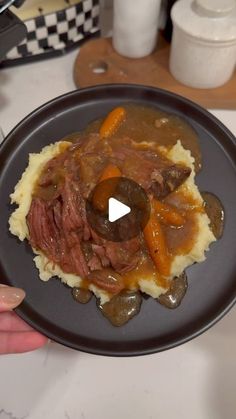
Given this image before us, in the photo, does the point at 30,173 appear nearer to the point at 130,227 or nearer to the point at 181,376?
the point at 130,227

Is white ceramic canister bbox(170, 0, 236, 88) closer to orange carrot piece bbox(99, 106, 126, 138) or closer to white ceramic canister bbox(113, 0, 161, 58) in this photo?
white ceramic canister bbox(113, 0, 161, 58)

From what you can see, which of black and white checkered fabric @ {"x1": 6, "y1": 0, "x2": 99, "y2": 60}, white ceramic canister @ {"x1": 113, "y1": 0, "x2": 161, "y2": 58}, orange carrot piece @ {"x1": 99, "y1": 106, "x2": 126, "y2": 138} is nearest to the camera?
orange carrot piece @ {"x1": 99, "y1": 106, "x2": 126, "y2": 138}

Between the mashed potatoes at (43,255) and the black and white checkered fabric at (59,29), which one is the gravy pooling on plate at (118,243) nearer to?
the mashed potatoes at (43,255)

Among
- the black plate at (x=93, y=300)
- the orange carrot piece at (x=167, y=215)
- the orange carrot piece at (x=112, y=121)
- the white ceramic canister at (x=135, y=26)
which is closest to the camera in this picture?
the black plate at (x=93, y=300)

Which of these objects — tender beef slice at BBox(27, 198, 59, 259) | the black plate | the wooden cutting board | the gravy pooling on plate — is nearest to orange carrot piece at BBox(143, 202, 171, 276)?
the gravy pooling on plate

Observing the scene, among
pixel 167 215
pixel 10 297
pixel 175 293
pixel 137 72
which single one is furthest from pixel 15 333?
pixel 137 72

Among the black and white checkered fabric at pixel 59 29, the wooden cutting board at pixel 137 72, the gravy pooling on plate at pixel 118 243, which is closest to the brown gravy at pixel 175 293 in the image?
the gravy pooling on plate at pixel 118 243

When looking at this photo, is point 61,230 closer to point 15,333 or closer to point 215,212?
→ point 15,333

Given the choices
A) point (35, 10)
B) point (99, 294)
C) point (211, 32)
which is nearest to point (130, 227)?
point (99, 294)
